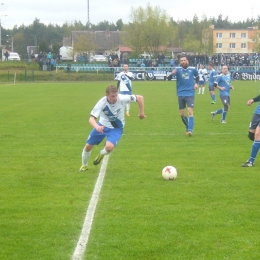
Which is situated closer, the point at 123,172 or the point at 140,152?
the point at 123,172

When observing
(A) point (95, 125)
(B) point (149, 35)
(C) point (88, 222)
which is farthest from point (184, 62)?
(B) point (149, 35)

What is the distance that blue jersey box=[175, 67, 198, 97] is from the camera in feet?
52.5

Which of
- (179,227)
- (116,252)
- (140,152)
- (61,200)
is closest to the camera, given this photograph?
(116,252)

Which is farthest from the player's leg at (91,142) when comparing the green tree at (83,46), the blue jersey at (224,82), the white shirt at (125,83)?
the green tree at (83,46)

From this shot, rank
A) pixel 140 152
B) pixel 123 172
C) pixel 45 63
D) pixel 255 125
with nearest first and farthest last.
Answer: pixel 123 172 → pixel 255 125 → pixel 140 152 → pixel 45 63

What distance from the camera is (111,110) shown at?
32.9 feet

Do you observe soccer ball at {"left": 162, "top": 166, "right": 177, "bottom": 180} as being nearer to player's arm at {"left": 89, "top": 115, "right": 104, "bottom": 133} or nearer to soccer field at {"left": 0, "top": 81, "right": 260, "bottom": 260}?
soccer field at {"left": 0, "top": 81, "right": 260, "bottom": 260}

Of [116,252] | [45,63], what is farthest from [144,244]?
[45,63]

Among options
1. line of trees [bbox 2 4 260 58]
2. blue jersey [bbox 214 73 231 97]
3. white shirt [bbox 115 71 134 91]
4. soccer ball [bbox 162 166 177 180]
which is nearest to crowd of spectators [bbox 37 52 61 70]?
line of trees [bbox 2 4 260 58]

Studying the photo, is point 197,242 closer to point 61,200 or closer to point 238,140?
point 61,200

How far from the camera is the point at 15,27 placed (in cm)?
15550

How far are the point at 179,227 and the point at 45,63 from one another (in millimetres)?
56932

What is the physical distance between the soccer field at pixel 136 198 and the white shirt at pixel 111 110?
0.93 metres

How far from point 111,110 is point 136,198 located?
2.21 meters
